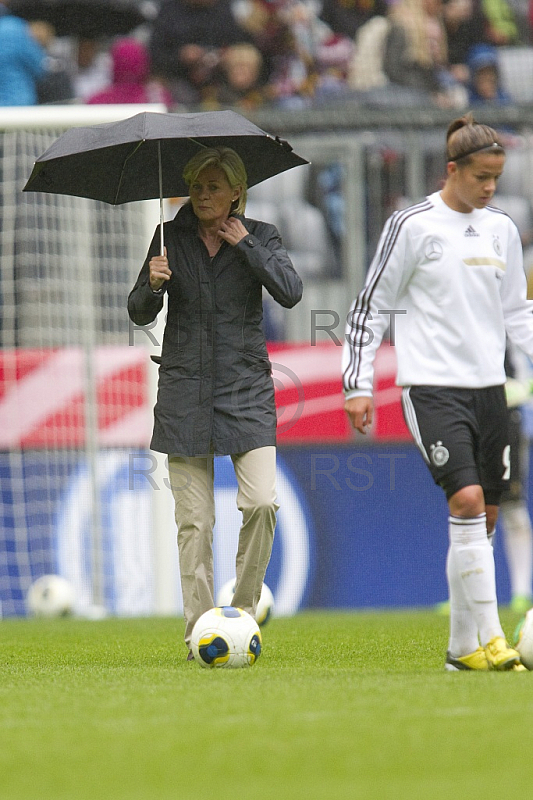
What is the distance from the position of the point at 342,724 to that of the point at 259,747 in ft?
1.21

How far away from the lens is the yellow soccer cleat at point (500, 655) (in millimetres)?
4957

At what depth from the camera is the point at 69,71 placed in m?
13.1

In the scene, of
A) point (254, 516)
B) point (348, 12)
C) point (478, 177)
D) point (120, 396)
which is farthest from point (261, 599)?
point (348, 12)

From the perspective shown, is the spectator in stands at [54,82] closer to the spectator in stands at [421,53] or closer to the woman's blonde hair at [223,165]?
the spectator in stands at [421,53]

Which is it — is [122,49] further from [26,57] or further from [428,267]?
[428,267]

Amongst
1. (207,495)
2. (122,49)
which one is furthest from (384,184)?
(207,495)

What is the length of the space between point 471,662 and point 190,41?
A: 9.36 metres

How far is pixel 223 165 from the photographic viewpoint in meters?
5.77

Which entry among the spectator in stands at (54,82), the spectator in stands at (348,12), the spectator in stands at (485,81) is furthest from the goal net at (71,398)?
the spectator in stands at (485,81)

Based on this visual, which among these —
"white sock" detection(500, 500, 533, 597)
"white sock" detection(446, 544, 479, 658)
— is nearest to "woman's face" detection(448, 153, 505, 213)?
"white sock" detection(446, 544, 479, 658)

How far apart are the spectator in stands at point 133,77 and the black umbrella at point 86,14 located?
1.07ft

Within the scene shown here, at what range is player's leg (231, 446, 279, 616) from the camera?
575cm

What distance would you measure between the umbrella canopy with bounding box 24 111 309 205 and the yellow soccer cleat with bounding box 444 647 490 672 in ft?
7.56

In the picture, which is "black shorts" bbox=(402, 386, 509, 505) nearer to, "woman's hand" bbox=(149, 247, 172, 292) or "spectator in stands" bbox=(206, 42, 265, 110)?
"woman's hand" bbox=(149, 247, 172, 292)
